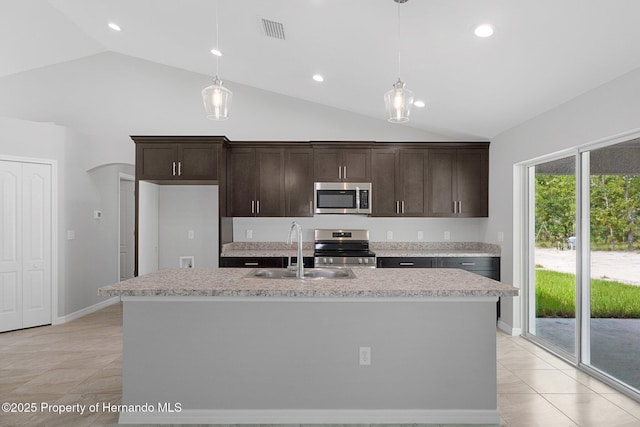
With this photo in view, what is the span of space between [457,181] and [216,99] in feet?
12.0

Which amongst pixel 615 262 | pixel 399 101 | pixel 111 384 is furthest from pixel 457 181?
pixel 111 384

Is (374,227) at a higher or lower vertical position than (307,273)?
higher

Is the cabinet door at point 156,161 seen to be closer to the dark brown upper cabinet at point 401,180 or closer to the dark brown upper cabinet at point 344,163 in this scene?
the dark brown upper cabinet at point 344,163

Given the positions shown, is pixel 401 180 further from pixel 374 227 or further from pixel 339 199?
pixel 339 199

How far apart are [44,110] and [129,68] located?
4.19ft

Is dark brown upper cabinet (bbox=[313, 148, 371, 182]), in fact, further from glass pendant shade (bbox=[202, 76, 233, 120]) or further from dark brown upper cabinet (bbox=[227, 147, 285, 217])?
glass pendant shade (bbox=[202, 76, 233, 120])

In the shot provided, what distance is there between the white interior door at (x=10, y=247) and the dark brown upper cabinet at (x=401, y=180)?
14.2 ft

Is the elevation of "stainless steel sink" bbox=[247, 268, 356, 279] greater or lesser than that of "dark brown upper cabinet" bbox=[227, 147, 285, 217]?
lesser

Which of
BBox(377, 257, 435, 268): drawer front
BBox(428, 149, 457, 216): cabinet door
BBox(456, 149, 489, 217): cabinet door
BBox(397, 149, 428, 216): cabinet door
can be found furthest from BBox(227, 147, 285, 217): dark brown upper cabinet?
BBox(456, 149, 489, 217): cabinet door

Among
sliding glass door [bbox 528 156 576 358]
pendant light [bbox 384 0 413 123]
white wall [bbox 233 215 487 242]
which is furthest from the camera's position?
white wall [bbox 233 215 487 242]

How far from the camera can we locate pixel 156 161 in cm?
479

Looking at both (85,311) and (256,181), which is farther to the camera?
(85,311)

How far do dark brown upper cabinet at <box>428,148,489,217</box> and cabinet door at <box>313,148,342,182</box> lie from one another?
1225 millimetres

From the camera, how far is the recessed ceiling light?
103 inches
